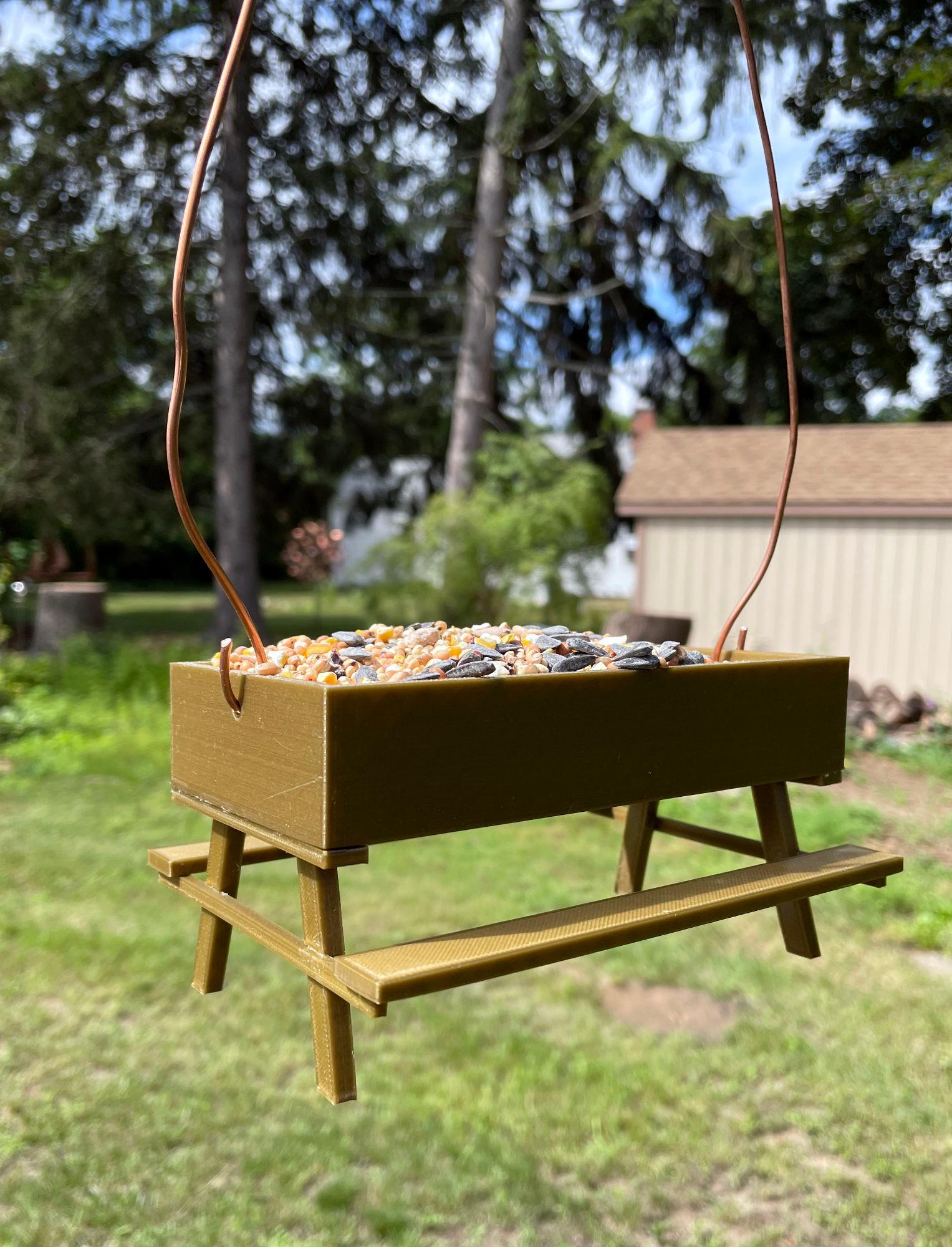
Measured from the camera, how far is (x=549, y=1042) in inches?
156

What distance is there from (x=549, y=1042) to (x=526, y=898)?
0.92 meters

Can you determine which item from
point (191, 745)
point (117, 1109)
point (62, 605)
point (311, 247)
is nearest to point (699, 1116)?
point (117, 1109)

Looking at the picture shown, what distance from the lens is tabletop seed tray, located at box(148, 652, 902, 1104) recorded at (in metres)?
1.13

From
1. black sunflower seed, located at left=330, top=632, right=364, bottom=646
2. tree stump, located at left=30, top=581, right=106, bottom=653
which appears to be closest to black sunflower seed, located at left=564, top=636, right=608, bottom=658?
black sunflower seed, located at left=330, top=632, right=364, bottom=646

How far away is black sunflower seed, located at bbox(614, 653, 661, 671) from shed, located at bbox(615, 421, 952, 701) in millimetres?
7716

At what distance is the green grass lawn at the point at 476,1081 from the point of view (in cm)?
313

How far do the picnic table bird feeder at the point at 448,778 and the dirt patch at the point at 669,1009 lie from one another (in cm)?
269

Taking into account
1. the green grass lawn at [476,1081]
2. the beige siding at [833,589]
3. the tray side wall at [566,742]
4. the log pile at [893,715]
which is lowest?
the green grass lawn at [476,1081]

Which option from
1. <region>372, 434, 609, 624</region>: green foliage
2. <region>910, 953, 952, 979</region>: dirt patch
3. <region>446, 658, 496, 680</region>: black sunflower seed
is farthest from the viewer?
<region>372, 434, 609, 624</region>: green foliage

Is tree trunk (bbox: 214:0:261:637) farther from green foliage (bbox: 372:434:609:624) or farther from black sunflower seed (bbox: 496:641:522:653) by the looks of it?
black sunflower seed (bbox: 496:641:522:653)

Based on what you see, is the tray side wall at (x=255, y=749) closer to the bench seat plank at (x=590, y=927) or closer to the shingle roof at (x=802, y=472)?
the bench seat plank at (x=590, y=927)

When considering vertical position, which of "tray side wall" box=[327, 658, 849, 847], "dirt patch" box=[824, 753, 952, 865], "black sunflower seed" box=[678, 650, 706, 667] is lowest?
"dirt patch" box=[824, 753, 952, 865]

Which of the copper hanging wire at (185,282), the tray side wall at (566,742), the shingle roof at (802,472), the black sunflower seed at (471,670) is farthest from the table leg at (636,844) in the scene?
the shingle roof at (802,472)

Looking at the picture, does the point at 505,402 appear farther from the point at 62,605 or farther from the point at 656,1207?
the point at 656,1207
